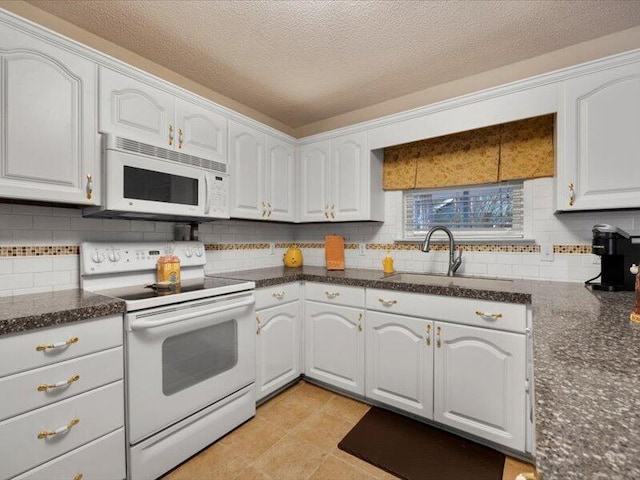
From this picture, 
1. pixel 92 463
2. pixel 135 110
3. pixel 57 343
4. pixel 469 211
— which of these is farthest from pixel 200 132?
pixel 469 211

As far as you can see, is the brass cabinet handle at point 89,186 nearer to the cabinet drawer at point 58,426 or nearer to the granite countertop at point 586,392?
the cabinet drawer at point 58,426

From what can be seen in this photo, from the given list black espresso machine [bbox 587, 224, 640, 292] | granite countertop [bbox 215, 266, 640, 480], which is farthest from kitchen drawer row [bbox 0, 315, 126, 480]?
black espresso machine [bbox 587, 224, 640, 292]

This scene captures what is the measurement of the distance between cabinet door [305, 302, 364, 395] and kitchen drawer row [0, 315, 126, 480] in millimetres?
1309

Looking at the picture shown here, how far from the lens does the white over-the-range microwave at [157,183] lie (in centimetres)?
163

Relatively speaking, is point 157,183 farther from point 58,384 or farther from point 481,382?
point 481,382

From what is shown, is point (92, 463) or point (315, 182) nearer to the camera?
point (92, 463)

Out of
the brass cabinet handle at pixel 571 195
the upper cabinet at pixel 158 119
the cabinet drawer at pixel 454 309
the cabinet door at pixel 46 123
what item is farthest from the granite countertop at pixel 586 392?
the upper cabinet at pixel 158 119

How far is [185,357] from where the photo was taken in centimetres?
167

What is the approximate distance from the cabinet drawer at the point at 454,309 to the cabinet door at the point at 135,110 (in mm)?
1630

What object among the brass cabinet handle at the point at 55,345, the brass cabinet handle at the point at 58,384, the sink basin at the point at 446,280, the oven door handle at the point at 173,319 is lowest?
the brass cabinet handle at the point at 58,384

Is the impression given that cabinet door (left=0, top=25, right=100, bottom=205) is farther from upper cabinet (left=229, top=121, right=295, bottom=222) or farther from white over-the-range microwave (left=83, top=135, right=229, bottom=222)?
upper cabinet (left=229, top=121, right=295, bottom=222)

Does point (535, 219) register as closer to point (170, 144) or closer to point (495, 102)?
point (495, 102)

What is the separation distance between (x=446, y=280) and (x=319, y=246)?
1309 mm

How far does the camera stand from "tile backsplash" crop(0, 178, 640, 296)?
5.39ft
